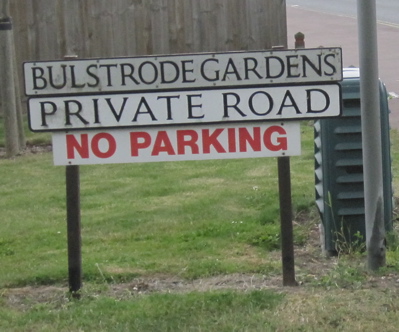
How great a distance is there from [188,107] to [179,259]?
137 cm

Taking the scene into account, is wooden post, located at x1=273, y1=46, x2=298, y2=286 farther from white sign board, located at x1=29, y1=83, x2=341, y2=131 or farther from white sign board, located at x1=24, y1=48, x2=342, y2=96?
white sign board, located at x1=29, y1=83, x2=341, y2=131

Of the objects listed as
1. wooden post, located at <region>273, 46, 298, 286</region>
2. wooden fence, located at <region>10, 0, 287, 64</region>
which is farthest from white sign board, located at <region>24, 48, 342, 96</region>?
wooden fence, located at <region>10, 0, 287, 64</region>

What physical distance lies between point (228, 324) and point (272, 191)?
143 inches

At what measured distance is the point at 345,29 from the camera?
2775 cm

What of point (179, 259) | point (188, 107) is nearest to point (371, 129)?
point (188, 107)

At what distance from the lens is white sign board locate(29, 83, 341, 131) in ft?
19.0

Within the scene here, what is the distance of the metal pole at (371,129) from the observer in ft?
19.5

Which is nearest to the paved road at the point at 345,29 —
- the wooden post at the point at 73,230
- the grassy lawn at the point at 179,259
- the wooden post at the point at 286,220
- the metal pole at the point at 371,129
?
the grassy lawn at the point at 179,259

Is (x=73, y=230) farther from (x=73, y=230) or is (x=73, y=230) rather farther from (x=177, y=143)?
(x=177, y=143)

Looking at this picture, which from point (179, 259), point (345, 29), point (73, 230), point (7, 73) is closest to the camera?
point (73, 230)

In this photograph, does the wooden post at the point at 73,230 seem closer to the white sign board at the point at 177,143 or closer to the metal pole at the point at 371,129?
the white sign board at the point at 177,143

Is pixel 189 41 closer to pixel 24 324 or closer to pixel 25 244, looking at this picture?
pixel 25 244

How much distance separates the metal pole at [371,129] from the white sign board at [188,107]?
29 centimetres

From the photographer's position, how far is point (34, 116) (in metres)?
5.81
